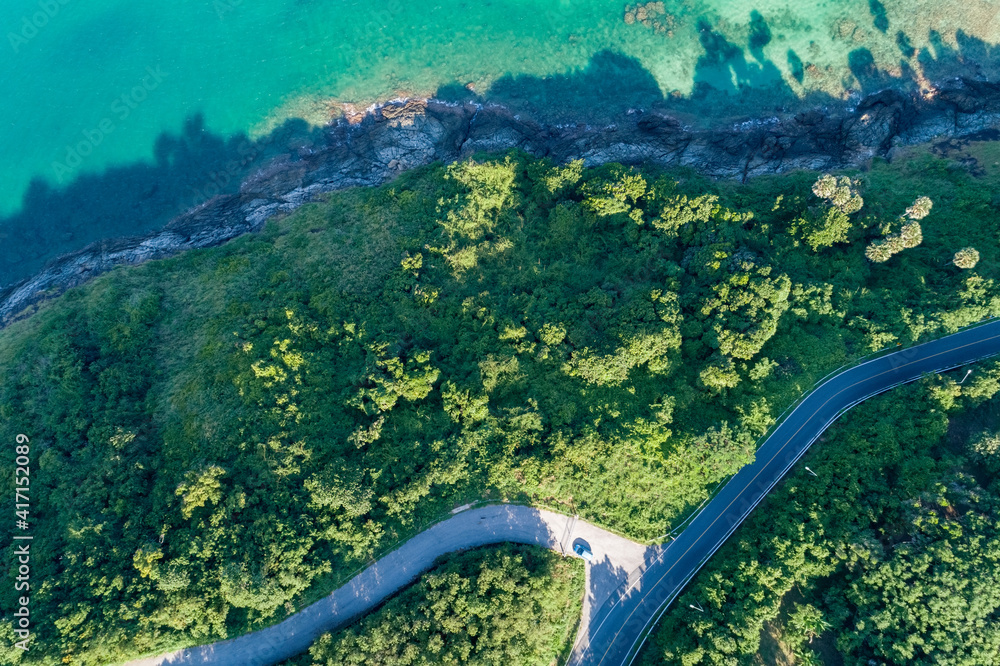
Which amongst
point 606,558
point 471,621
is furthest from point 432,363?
point 606,558

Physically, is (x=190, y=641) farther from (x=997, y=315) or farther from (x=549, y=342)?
(x=997, y=315)

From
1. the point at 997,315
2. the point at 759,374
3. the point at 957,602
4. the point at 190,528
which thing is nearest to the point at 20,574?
the point at 190,528

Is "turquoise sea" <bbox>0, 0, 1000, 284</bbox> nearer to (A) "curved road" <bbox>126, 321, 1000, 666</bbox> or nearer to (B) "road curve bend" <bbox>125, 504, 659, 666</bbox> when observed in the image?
(A) "curved road" <bbox>126, 321, 1000, 666</bbox>

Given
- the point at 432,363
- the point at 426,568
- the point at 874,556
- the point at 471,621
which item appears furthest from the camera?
the point at 432,363

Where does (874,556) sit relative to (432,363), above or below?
below

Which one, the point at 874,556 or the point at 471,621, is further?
the point at 874,556

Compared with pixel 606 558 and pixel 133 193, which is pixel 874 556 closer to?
pixel 606 558

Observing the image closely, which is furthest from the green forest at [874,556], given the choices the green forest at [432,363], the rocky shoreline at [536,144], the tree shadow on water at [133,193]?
the tree shadow on water at [133,193]
